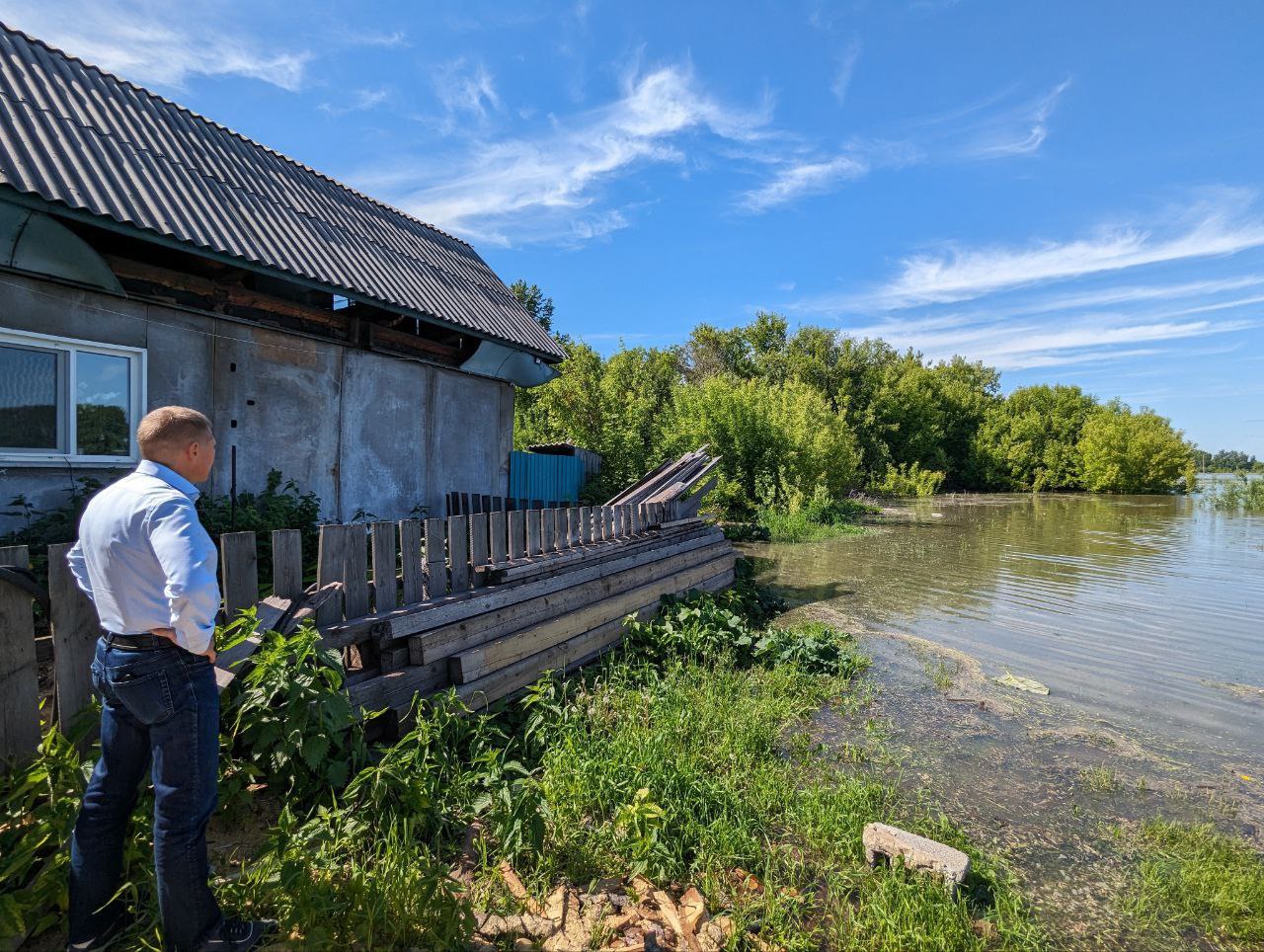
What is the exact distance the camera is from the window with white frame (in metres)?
5.44

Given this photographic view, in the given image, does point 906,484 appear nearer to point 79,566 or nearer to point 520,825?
point 520,825

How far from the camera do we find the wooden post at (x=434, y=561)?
459 cm

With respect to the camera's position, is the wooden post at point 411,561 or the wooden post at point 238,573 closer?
the wooden post at point 238,573

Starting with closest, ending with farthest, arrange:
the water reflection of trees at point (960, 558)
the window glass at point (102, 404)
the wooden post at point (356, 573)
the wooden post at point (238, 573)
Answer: the wooden post at point (238, 573), the wooden post at point (356, 573), the window glass at point (102, 404), the water reflection of trees at point (960, 558)

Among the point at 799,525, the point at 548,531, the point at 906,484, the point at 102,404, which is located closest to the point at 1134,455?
the point at 906,484

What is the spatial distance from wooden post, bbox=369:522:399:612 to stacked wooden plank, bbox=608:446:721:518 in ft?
15.8

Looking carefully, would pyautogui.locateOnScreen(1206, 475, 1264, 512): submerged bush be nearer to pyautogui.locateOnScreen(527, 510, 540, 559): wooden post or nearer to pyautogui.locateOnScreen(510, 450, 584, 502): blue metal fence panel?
pyautogui.locateOnScreen(510, 450, 584, 502): blue metal fence panel

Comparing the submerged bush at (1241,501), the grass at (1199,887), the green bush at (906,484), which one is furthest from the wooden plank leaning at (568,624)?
the submerged bush at (1241,501)

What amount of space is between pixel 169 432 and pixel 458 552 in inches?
101

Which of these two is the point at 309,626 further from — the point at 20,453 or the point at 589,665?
the point at 20,453

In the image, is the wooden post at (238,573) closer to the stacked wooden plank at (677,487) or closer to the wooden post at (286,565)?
the wooden post at (286,565)

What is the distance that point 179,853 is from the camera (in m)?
2.27

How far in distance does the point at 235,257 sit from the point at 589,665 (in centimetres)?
575

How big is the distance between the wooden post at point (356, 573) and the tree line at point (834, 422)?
13.6 metres
